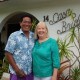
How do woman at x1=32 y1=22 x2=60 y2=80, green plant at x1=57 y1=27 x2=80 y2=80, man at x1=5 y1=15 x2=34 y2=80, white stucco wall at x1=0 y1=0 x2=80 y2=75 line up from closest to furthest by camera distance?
1. woman at x1=32 y1=22 x2=60 y2=80
2. man at x1=5 y1=15 x2=34 y2=80
3. green plant at x1=57 y1=27 x2=80 y2=80
4. white stucco wall at x1=0 y1=0 x2=80 y2=75

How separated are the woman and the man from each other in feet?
0.44

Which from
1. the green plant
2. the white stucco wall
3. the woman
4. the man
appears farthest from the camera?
the white stucco wall

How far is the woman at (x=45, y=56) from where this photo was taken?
15.3 feet

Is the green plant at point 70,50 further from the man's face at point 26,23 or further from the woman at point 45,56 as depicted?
the man's face at point 26,23

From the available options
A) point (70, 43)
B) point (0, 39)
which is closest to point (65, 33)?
point (70, 43)

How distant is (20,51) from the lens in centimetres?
488

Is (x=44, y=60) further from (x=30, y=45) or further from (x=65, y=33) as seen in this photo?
(x=65, y=33)

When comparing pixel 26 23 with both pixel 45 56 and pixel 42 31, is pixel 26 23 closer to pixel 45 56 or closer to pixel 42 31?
pixel 42 31

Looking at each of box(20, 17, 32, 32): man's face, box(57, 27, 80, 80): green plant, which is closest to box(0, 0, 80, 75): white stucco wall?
box(57, 27, 80, 80): green plant

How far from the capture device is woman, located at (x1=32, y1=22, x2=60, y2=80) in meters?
4.67

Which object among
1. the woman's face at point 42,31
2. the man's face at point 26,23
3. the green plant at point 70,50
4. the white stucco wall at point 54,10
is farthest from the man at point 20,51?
the white stucco wall at point 54,10

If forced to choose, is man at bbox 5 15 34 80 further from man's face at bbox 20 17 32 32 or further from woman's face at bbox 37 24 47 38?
woman's face at bbox 37 24 47 38

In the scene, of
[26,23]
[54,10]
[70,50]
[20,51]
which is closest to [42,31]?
[26,23]

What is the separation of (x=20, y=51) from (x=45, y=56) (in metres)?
0.49
